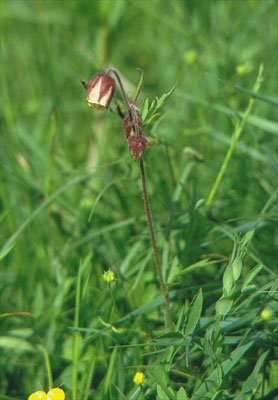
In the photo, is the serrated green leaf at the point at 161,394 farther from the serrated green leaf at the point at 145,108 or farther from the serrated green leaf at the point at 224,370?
the serrated green leaf at the point at 145,108

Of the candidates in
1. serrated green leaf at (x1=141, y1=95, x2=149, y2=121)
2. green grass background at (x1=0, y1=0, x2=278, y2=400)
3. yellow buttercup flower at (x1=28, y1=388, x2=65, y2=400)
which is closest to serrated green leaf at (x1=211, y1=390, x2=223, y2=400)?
green grass background at (x1=0, y1=0, x2=278, y2=400)

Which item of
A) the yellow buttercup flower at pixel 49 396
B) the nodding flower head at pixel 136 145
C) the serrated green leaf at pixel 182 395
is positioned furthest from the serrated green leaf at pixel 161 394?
the nodding flower head at pixel 136 145

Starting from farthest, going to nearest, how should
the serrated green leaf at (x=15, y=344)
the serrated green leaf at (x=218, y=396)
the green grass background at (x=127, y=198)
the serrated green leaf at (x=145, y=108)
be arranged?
the serrated green leaf at (x=15, y=344), the green grass background at (x=127, y=198), the serrated green leaf at (x=145, y=108), the serrated green leaf at (x=218, y=396)

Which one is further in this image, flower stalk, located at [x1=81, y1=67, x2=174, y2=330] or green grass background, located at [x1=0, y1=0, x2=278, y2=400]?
green grass background, located at [x1=0, y1=0, x2=278, y2=400]

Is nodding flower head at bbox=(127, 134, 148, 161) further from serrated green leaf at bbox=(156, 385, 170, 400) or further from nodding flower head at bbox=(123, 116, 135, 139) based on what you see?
serrated green leaf at bbox=(156, 385, 170, 400)

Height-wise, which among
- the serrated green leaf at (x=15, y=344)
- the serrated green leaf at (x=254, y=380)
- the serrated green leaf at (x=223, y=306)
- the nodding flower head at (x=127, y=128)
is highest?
the nodding flower head at (x=127, y=128)

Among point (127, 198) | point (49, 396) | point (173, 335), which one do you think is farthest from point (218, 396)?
point (127, 198)

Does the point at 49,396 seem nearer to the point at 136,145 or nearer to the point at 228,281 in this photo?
the point at 228,281
